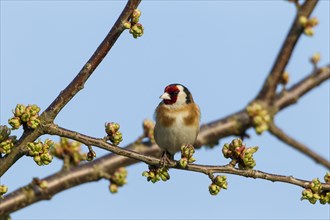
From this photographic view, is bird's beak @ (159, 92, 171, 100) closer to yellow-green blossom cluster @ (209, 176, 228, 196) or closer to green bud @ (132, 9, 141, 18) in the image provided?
yellow-green blossom cluster @ (209, 176, 228, 196)

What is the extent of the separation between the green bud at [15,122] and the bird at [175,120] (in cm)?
202

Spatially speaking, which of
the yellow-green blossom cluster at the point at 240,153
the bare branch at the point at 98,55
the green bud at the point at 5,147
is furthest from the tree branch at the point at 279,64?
the green bud at the point at 5,147

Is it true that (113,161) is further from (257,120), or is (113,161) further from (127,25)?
(127,25)

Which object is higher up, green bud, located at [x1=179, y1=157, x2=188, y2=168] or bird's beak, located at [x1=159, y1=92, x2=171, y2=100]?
bird's beak, located at [x1=159, y1=92, x2=171, y2=100]

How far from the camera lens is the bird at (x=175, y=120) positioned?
6004mm

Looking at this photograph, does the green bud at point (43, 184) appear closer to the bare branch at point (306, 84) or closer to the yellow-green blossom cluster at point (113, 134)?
the yellow-green blossom cluster at point (113, 134)

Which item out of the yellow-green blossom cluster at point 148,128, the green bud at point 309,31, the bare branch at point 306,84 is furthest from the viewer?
the bare branch at point 306,84

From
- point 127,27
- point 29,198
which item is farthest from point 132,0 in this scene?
point 29,198

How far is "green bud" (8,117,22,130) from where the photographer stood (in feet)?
13.3

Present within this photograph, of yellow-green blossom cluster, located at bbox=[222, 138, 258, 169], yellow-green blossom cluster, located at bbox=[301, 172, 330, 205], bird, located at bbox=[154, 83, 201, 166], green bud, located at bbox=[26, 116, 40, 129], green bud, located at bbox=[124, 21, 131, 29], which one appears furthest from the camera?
bird, located at bbox=[154, 83, 201, 166]

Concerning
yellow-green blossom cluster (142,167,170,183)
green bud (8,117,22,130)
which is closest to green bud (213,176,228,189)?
yellow-green blossom cluster (142,167,170,183)

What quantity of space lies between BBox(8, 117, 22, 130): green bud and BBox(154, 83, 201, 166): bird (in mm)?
2020

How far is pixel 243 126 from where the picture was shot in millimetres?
6895

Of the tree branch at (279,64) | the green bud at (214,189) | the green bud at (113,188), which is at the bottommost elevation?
the green bud at (214,189)
